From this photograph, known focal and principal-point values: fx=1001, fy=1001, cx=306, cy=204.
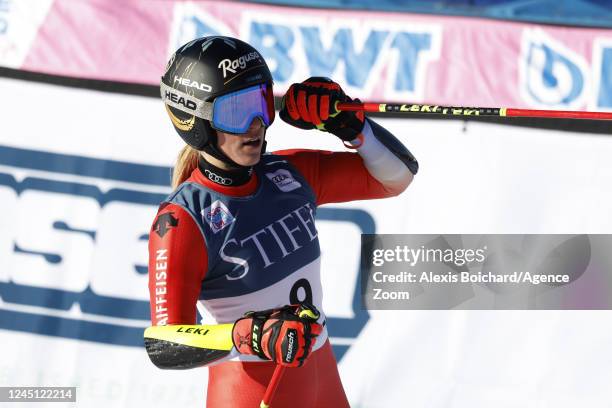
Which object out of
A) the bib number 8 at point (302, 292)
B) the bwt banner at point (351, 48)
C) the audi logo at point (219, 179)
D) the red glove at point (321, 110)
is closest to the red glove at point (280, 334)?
the bib number 8 at point (302, 292)

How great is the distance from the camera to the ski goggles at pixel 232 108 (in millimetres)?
3018

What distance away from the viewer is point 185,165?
10.8 ft

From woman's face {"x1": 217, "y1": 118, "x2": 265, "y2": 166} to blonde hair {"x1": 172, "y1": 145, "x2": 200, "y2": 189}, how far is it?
224 millimetres

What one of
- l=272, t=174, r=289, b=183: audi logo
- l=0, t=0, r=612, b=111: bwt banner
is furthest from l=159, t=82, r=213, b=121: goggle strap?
l=0, t=0, r=612, b=111: bwt banner

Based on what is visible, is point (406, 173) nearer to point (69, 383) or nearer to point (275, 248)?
point (275, 248)

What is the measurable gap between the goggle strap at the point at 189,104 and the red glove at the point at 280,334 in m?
0.67

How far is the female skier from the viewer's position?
285cm

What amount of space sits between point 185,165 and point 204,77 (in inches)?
14.9

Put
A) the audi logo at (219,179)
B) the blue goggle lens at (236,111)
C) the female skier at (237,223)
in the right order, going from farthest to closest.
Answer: the audi logo at (219,179) → the blue goggle lens at (236,111) → the female skier at (237,223)

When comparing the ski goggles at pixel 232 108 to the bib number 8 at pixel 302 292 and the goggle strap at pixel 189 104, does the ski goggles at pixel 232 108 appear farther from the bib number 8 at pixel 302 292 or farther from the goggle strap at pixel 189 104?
the bib number 8 at pixel 302 292

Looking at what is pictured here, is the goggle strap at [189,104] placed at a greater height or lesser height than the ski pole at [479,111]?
lesser
